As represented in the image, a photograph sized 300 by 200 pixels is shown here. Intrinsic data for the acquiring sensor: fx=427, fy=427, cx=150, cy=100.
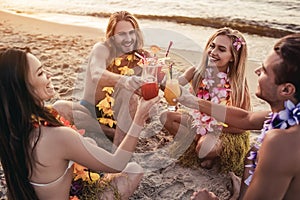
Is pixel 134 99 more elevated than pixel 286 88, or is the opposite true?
pixel 286 88

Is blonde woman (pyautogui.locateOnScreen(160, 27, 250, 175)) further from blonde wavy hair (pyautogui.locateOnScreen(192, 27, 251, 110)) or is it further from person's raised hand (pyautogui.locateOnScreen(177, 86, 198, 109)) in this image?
person's raised hand (pyautogui.locateOnScreen(177, 86, 198, 109))

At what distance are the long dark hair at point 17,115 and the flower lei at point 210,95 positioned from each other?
1.68 meters

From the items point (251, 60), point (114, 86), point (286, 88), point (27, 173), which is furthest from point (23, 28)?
point (286, 88)

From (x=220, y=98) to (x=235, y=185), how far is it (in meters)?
0.81

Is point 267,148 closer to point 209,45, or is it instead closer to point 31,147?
point 31,147

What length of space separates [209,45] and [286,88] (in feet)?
5.74

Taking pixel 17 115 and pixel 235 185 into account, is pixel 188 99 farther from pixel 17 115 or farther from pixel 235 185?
pixel 17 115

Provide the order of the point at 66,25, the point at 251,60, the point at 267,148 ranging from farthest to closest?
the point at 66,25 → the point at 251,60 → the point at 267,148

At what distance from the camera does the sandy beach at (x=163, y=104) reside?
347 centimetres

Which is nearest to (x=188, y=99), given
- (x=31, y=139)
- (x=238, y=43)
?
(x=238, y=43)

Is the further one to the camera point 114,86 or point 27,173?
point 114,86

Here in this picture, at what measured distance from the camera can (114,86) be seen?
385cm

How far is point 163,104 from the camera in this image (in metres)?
4.86

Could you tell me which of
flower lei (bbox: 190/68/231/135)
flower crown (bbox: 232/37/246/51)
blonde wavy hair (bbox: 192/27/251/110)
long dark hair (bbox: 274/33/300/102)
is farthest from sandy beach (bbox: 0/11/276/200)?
long dark hair (bbox: 274/33/300/102)
